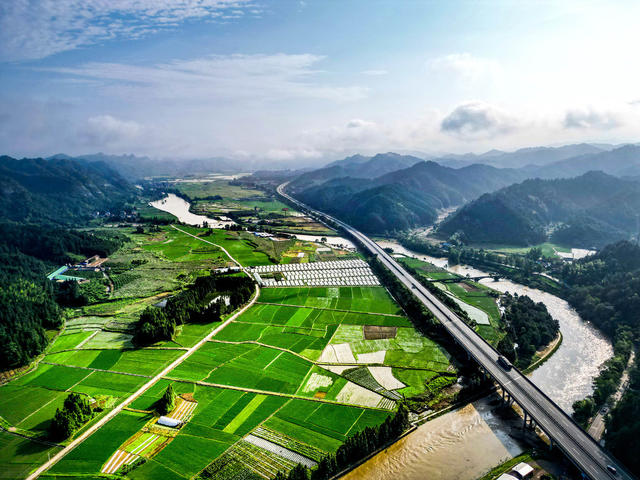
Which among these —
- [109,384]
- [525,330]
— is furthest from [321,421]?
[525,330]

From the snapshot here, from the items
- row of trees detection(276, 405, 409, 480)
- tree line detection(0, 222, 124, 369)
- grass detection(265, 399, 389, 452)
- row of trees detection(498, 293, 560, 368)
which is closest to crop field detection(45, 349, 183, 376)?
tree line detection(0, 222, 124, 369)

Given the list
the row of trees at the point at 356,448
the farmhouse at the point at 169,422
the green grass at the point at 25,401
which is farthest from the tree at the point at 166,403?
the row of trees at the point at 356,448

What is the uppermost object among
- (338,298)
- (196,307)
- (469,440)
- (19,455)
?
(196,307)

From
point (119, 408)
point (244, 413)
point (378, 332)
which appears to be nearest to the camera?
point (244, 413)

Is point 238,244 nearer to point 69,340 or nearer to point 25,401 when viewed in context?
point 69,340

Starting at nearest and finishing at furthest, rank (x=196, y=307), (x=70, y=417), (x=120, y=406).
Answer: (x=70, y=417), (x=120, y=406), (x=196, y=307)

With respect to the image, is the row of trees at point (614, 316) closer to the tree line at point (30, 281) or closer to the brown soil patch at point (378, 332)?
the brown soil patch at point (378, 332)

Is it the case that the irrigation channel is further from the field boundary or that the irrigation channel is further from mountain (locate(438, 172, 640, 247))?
mountain (locate(438, 172, 640, 247))

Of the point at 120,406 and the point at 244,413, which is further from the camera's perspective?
the point at 120,406
